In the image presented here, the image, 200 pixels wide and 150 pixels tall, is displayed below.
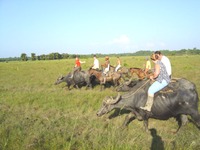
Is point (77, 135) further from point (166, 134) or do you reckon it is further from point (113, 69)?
point (113, 69)

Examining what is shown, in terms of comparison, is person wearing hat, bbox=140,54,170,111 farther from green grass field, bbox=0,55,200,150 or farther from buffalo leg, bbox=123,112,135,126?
green grass field, bbox=0,55,200,150

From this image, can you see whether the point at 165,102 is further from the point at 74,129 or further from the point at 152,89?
the point at 74,129

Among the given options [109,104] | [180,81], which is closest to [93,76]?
[109,104]

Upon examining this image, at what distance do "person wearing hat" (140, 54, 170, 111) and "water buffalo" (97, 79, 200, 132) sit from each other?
339 mm

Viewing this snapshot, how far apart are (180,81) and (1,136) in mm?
5419

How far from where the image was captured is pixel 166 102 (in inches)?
284

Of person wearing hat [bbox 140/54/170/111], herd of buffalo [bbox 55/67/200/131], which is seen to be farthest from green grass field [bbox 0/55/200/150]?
person wearing hat [bbox 140/54/170/111]

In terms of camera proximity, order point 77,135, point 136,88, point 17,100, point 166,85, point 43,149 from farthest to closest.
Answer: point 17,100
point 136,88
point 166,85
point 77,135
point 43,149

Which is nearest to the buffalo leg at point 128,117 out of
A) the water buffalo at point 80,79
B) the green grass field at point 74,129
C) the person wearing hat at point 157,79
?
the green grass field at point 74,129

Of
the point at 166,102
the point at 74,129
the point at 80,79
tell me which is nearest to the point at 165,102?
the point at 166,102

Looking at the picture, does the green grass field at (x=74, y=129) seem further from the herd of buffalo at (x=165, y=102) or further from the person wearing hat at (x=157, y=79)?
the person wearing hat at (x=157, y=79)

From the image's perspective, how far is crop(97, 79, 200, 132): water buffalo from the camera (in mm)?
6988

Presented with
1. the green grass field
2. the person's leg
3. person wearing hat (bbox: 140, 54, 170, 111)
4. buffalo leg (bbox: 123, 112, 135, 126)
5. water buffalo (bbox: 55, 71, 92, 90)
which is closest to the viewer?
the green grass field

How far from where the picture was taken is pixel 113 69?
52.2ft
